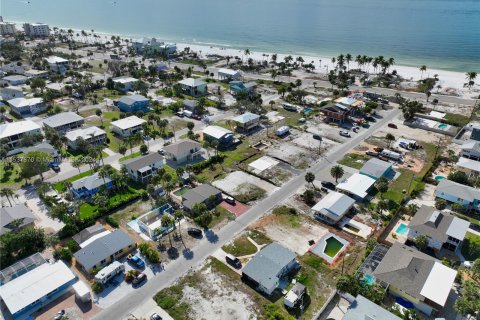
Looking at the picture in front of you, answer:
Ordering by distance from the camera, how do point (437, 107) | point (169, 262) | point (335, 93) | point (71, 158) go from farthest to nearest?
1. point (335, 93)
2. point (437, 107)
3. point (71, 158)
4. point (169, 262)

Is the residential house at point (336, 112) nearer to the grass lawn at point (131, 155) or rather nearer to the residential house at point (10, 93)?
the grass lawn at point (131, 155)

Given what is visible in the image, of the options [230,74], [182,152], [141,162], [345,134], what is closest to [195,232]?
[141,162]

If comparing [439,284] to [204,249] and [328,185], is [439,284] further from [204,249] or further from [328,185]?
[204,249]

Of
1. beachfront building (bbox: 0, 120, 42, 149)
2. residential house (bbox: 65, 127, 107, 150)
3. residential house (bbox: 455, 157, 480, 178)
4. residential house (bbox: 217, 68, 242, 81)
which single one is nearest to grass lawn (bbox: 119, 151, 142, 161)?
residential house (bbox: 65, 127, 107, 150)

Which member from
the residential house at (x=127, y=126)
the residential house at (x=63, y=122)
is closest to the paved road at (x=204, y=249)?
the residential house at (x=127, y=126)

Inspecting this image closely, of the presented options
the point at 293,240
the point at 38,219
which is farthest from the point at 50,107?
the point at 293,240

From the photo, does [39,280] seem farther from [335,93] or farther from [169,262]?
[335,93]
